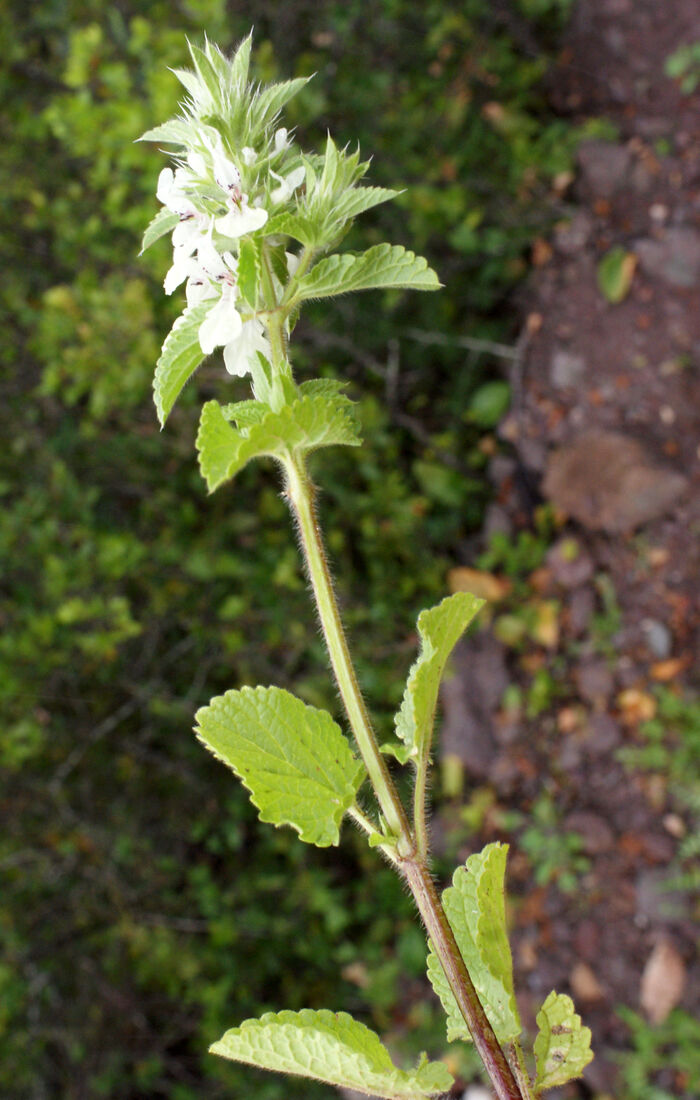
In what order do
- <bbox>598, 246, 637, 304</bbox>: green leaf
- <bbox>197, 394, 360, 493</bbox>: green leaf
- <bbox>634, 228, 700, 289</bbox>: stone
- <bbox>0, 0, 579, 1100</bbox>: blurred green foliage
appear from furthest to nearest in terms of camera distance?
<bbox>598, 246, 637, 304</bbox>: green leaf
<bbox>634, 228, 700, 289</bbox>: stone
<bbox>0, 0, 579, 1100</bbox>: blurred green foliage
<bbox>197, 394, 360, 493</bbox>: green leaf

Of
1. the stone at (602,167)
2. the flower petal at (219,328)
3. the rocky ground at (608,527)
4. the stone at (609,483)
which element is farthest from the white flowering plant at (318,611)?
the stone at (602,167)

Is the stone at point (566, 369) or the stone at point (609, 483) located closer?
the stone at point (609, 483)

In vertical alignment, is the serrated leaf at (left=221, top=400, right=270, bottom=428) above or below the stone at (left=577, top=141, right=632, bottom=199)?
above

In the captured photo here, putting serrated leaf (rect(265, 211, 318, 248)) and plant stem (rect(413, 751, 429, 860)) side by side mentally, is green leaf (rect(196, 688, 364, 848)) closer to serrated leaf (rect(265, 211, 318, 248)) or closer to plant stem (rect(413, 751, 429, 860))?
plant stem (rect(413, 751, 429, 860))

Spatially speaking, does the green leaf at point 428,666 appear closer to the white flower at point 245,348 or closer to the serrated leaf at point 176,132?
the white flower at point 245,348

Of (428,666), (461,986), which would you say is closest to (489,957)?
(461,986)

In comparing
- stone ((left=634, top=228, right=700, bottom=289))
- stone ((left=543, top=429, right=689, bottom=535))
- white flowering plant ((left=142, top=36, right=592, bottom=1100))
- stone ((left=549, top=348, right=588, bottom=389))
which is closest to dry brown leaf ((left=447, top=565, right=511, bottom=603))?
stone ((left=543, top=429, right=689, bottom=535))

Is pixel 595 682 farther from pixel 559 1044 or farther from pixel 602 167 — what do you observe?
pixel 559 1044
